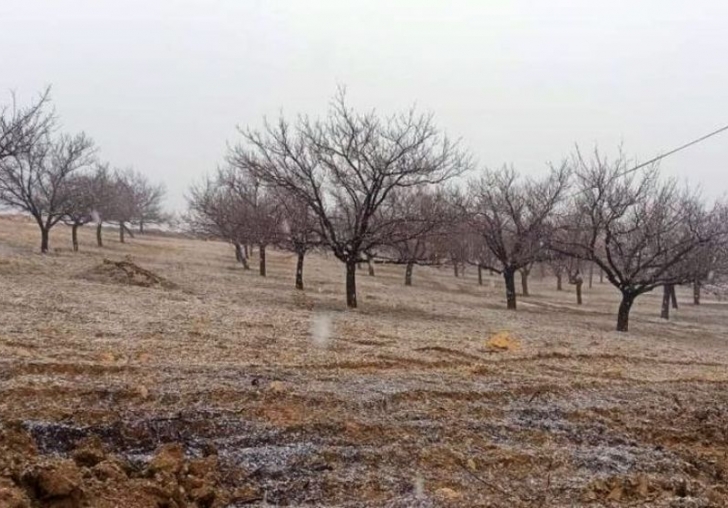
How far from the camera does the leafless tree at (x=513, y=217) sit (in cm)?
2455

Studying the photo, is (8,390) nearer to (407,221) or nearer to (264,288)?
(407,221)

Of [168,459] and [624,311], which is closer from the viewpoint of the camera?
[168,459]

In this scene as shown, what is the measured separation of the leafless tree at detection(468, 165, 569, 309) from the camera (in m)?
24.6

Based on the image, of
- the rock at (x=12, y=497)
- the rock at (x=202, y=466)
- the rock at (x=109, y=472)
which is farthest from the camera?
the rock at (x=202, y=466)

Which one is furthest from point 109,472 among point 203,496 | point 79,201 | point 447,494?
point 79,201

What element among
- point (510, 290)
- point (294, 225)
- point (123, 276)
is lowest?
point (510, 290)

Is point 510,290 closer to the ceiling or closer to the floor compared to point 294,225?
closer to the floor

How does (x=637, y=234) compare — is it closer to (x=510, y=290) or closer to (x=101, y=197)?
(x=510, y=290)

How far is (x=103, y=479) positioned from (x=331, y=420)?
2.27 metres

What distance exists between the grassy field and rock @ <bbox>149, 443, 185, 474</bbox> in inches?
0.6

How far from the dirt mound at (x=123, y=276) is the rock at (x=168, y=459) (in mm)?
14343

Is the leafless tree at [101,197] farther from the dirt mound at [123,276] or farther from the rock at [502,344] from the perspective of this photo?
the rock at [502,344]

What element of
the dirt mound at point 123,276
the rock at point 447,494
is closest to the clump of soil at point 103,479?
the rock at point 447,494

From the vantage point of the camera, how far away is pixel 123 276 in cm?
1925
